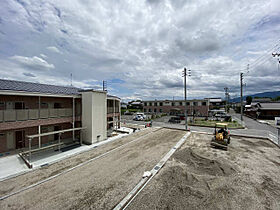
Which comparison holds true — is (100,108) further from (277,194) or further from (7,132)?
(277,194)

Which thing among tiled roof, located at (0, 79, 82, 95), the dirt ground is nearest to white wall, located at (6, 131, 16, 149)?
tiled roof, located at (0, 79, 82, 95)

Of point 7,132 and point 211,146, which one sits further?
point 211,146

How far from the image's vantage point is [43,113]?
11.6 metres

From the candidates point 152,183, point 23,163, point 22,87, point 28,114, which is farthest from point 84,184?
point 22,87

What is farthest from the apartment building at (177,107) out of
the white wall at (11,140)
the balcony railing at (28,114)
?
the white wall at (11,140)

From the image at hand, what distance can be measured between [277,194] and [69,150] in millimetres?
14536

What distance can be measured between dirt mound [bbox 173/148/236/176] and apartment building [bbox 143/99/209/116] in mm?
28248

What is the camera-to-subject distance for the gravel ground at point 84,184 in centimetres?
544

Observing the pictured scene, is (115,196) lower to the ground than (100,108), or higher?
lower

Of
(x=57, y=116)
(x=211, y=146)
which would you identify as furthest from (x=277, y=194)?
(x=57, y=116)

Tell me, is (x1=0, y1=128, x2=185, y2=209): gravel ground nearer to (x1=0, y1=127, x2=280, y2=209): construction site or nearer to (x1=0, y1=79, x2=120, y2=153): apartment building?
(x1=0, y1=127, x2=280, y2=209): construction site

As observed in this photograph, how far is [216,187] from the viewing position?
6199 mm

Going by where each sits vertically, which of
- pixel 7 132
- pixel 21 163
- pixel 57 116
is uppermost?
pixel 57 116

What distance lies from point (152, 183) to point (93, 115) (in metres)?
9.79
